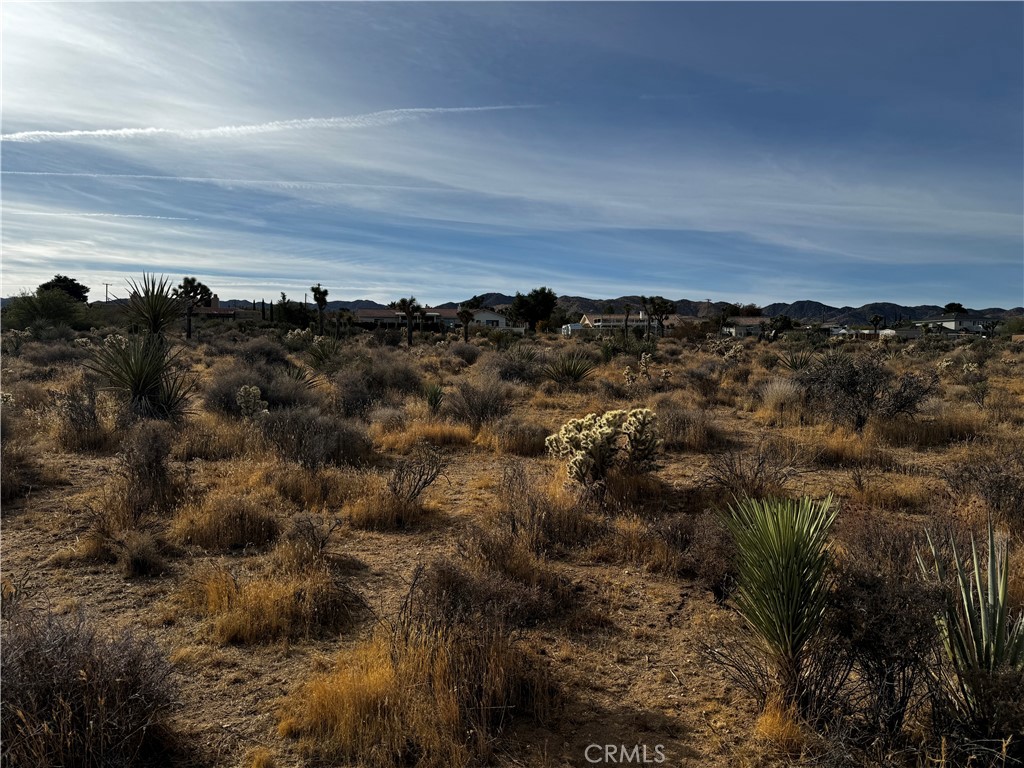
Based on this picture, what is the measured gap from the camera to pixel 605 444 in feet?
26.5

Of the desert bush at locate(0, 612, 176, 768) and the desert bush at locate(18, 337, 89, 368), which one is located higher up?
the desert bush at locate(18, 337, 89, 368)

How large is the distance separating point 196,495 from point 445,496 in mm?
3033

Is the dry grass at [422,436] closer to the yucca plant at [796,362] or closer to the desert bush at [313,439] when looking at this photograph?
the desert bush at [313,439]

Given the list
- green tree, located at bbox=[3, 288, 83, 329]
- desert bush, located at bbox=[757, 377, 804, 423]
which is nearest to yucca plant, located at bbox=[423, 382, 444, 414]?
desert bush, located at bbox=[757, 377, 804, 423]

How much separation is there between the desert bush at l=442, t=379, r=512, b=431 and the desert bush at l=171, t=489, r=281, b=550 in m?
6.04

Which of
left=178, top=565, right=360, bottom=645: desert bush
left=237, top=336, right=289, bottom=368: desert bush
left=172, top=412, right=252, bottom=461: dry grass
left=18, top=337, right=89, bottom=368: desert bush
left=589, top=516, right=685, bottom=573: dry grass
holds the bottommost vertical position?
left=178, top=565, right=360, bottom=645: desert bush

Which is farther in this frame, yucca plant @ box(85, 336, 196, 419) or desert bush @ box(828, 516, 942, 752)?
yucca plant @ box(85, 336, 196, 419)

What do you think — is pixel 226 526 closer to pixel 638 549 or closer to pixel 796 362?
pixel 638 549

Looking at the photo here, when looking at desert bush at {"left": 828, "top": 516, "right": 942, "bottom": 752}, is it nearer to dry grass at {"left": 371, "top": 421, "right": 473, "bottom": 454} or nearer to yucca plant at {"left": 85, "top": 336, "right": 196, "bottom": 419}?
dry grass at {"left": 371, "top": 421, "right": 473, "bottom": 454}

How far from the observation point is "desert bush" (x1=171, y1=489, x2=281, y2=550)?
A: 20.5 ft

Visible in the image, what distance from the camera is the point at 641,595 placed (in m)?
Answer: 5.41

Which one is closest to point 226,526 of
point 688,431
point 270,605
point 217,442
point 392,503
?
point 392,503

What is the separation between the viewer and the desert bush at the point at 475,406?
41.8ft

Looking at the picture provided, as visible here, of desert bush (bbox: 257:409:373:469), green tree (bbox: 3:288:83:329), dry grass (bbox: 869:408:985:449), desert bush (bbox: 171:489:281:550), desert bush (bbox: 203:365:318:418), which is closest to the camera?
desert bush (bbox: 171:489:281:550)
